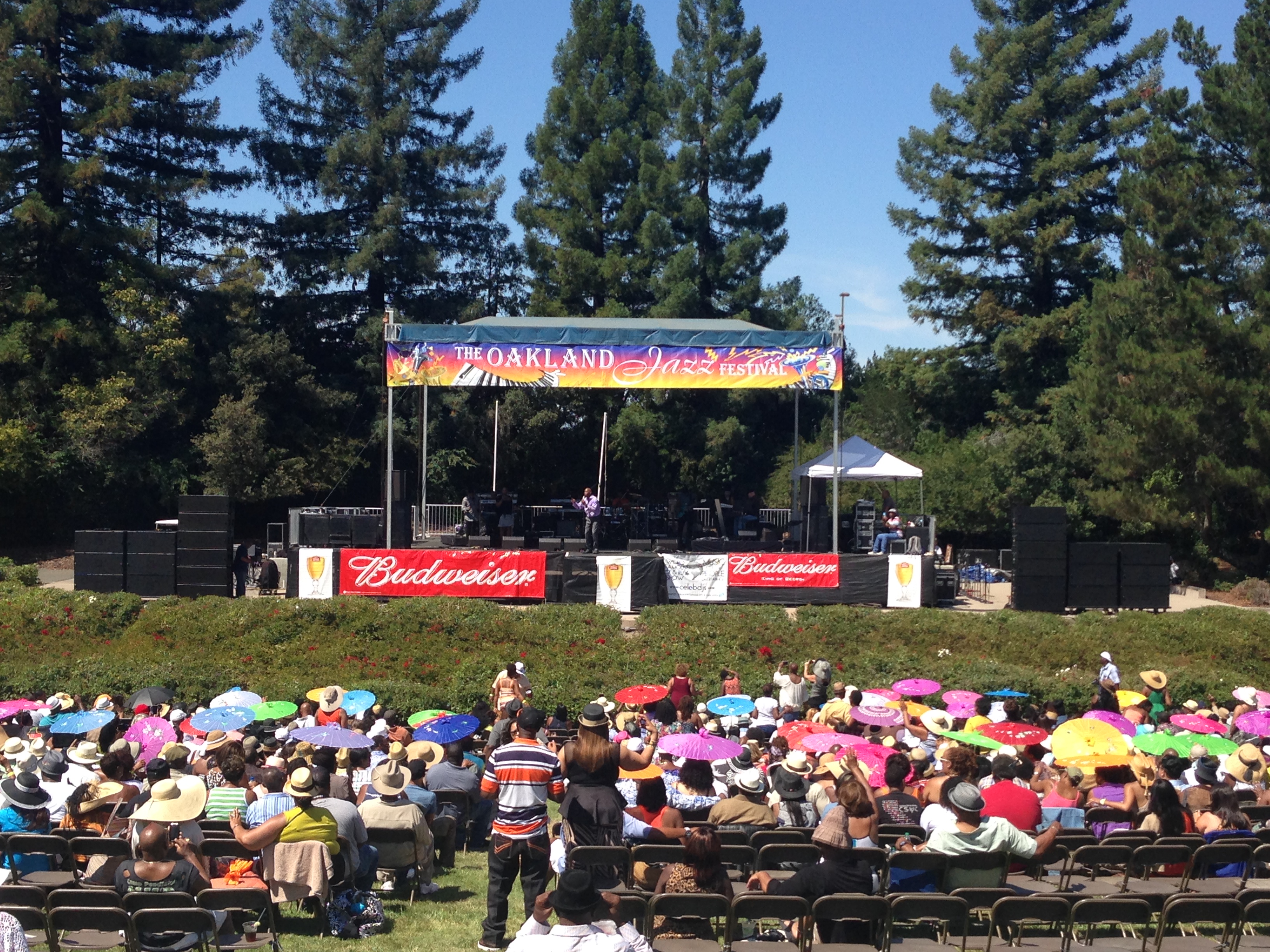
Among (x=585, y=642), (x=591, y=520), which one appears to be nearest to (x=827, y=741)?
(x=585, y=642)

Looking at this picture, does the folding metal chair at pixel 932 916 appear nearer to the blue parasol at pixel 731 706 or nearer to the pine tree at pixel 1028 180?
the blue parasol at pixel 731 706

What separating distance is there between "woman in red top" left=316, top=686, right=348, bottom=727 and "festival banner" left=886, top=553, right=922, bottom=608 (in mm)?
12091

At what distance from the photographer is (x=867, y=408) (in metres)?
45.2

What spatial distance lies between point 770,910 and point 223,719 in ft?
19.6

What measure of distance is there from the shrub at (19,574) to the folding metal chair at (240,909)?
742 inches

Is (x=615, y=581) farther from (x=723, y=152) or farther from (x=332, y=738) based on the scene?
(x=723, y=152)

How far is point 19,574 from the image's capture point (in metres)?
24.7

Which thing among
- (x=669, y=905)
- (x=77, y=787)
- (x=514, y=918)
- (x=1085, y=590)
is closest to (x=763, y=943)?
(x=669, y=905)

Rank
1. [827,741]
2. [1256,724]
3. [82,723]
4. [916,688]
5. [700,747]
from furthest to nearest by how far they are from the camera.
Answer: [916,688], [1256,724], [82,723], [827,741], [700,747]

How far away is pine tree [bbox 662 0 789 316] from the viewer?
42031mm

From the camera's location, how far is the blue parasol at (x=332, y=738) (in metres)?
9.38

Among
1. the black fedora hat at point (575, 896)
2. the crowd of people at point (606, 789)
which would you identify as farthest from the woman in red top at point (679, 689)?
the black fedora hat at point (575, 896)

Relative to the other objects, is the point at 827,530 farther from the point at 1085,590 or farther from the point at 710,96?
the point at 710,96

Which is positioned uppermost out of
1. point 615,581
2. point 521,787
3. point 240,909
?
point 615,581
